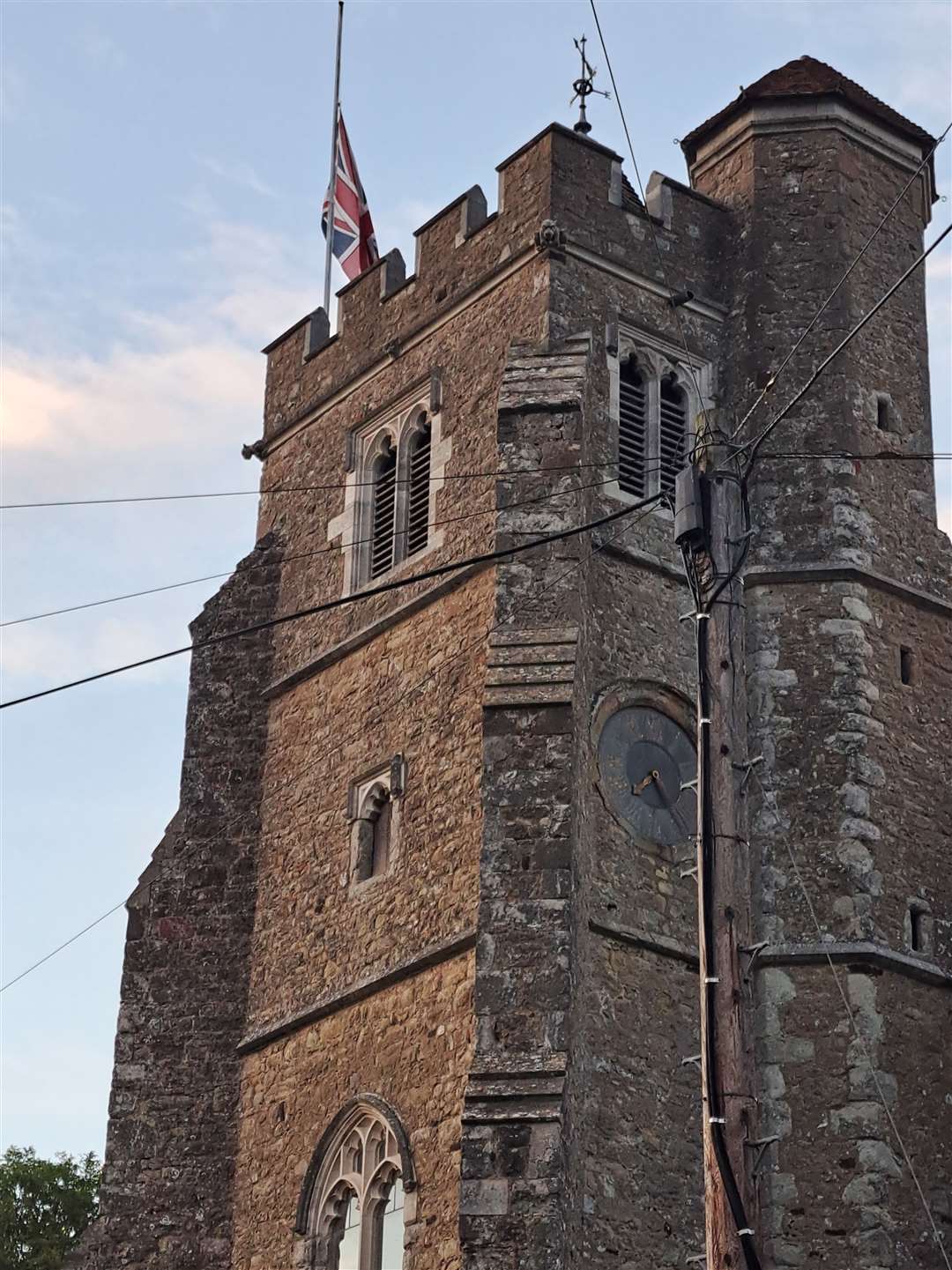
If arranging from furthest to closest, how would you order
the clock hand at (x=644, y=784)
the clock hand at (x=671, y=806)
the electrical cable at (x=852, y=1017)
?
the clock hand at (x=671, y=806) < the clock hand at (x=644, y=784) < the electrical cable at (x=852, y=1017)

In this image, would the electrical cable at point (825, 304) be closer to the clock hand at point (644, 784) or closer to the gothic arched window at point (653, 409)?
the gothic arched window at point (653, 409)

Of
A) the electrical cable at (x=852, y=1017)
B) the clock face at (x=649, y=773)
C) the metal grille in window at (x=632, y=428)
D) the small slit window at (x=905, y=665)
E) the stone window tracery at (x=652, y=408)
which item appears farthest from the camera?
the stone window tracery at (x=652, y=408)

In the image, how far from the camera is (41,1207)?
107 feet

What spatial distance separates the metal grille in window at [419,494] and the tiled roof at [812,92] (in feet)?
15.3

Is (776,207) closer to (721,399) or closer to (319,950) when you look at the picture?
(721,399)

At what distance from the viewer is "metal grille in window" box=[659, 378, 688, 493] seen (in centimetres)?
2356

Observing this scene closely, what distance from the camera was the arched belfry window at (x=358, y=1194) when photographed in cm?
2064

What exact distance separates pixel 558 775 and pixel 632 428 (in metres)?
4.73

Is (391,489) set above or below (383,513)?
above

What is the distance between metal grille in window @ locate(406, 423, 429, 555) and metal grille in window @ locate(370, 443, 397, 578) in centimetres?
27

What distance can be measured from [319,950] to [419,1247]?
370 cm

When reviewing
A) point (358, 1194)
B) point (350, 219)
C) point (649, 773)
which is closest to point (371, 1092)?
point (358, 1194)

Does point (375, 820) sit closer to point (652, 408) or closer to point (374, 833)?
point (374, 833)

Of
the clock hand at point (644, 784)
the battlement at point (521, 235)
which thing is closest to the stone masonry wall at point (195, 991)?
the battlement at point (521, 235)
